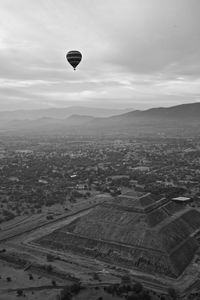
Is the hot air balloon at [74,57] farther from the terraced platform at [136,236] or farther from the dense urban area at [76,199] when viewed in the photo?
the terraced platform at [136,236]

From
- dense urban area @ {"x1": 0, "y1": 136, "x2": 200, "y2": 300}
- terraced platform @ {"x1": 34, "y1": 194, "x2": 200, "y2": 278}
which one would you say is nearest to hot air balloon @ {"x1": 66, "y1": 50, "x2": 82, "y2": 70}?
dense urban area @ {"x1": 0, "y1": 136, "x2": 200, "y2": 300}

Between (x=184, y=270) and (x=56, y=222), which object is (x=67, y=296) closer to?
(x=184, y=270)

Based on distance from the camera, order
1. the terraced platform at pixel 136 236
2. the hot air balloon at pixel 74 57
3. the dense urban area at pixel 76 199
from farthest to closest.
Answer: the hot air balloon at pixel 74 57 → the terraced platform at pixel 136 236 → the dense urban area at pixel 76 199

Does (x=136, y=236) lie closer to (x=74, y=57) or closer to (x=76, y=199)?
(x=74, y=57)

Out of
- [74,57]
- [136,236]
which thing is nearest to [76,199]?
[74,57]

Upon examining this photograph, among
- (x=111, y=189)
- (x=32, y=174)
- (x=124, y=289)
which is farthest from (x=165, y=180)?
(x=124, y=289)

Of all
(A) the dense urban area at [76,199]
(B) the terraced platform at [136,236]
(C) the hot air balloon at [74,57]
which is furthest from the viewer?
(C) the hot air balloon at [74,57]

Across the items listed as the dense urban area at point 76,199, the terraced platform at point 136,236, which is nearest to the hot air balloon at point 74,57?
the dense urban area at point 76,199
